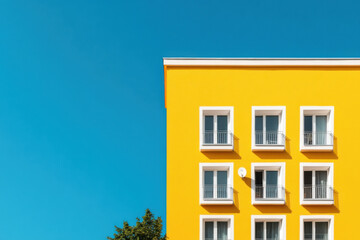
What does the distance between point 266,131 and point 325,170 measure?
392 centimetres

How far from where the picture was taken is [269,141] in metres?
34.5

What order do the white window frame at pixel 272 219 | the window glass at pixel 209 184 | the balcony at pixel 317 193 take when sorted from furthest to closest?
1. the window glass at pixel 209 184
2. the balcony at pixel 317 193
3. the white window frame at pixel 272 219

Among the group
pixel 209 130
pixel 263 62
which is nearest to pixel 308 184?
pixel 209 130

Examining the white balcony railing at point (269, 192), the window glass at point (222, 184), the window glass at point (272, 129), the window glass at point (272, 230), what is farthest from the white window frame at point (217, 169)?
the window glass at point (272, 129)

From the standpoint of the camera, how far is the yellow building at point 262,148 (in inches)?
1332

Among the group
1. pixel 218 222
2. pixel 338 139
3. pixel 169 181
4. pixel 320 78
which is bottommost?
pixel 218 222

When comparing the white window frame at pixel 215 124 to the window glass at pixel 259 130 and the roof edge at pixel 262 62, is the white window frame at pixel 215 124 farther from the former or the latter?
the roof edge at pixel 262 62

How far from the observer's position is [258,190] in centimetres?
3416

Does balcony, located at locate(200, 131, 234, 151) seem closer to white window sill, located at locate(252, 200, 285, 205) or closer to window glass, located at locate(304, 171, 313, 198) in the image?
white window sill, located at locate(252, 200, 285, 205)

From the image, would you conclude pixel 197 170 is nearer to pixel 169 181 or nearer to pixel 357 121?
pixel 169 181

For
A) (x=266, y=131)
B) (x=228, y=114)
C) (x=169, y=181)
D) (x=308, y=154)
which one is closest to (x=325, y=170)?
(x=308, y=154)

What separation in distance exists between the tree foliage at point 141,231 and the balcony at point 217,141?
4.95m

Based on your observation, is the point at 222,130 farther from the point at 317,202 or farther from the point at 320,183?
the point at 317,202

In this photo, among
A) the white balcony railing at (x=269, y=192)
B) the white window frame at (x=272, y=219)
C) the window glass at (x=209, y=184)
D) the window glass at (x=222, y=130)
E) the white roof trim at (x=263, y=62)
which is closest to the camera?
the white window frame at (x=272, y=219)
